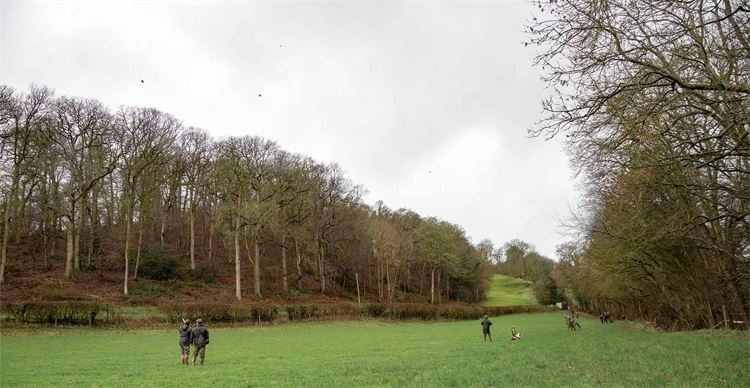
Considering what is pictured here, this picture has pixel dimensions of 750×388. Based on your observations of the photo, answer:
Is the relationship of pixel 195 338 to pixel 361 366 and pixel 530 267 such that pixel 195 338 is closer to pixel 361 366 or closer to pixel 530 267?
pixel 361 366

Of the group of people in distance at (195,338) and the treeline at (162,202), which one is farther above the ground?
the treeline at (162,202)

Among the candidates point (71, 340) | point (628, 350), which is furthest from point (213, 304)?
point (628, 350)

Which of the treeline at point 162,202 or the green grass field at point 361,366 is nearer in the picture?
the green grass field at point 361,366

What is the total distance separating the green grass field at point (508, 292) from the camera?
10606 centimetres

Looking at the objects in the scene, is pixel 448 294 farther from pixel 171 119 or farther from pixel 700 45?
pixel 700 45

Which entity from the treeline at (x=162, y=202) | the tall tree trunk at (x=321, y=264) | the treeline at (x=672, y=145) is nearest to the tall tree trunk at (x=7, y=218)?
the treeline at (x=162, y=202)

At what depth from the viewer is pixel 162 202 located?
2106 inches

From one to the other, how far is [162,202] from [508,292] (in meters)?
96.1

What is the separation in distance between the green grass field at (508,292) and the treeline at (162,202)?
4737 centimetres

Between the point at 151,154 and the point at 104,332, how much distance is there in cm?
1768

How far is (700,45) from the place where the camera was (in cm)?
862

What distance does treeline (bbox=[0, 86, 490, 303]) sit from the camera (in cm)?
3831

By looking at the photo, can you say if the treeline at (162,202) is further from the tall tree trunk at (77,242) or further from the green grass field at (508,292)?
the green grass field at (508,292)

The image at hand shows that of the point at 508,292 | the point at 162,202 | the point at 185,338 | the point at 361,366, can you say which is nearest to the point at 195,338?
the point at 185,338
